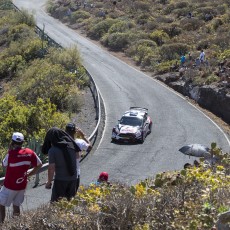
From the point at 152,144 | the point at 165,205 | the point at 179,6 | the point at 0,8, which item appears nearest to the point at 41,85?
the point at 152,144

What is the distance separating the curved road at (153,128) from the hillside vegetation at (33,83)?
6.92ft

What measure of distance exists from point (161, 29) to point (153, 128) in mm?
28300

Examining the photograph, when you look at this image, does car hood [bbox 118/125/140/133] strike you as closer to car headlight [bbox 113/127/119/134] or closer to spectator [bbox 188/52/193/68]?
car headlight [bbox 113/127/119/134]

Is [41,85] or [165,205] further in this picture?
[41,85]

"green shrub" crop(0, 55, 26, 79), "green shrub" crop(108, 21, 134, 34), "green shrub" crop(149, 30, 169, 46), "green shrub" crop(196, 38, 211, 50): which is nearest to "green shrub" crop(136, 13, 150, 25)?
"green shrub" crop(108, 21, 134, 34)

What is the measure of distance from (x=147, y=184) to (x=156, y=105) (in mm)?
23888

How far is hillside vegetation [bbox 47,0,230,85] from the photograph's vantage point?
41312mm

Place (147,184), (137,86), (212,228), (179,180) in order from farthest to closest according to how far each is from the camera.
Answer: (137,86)
(147,184)
(179,180)
(212,228)

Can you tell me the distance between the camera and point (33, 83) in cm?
3281

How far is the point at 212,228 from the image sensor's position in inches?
256

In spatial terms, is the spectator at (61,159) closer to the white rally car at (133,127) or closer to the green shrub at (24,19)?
the white rally car at (133,127)

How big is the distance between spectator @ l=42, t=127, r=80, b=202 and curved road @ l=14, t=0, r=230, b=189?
8633 mm

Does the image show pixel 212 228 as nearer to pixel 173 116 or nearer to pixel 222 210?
pixel 222 210

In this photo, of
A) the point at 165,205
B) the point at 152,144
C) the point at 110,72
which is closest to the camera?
the point at 165,205
